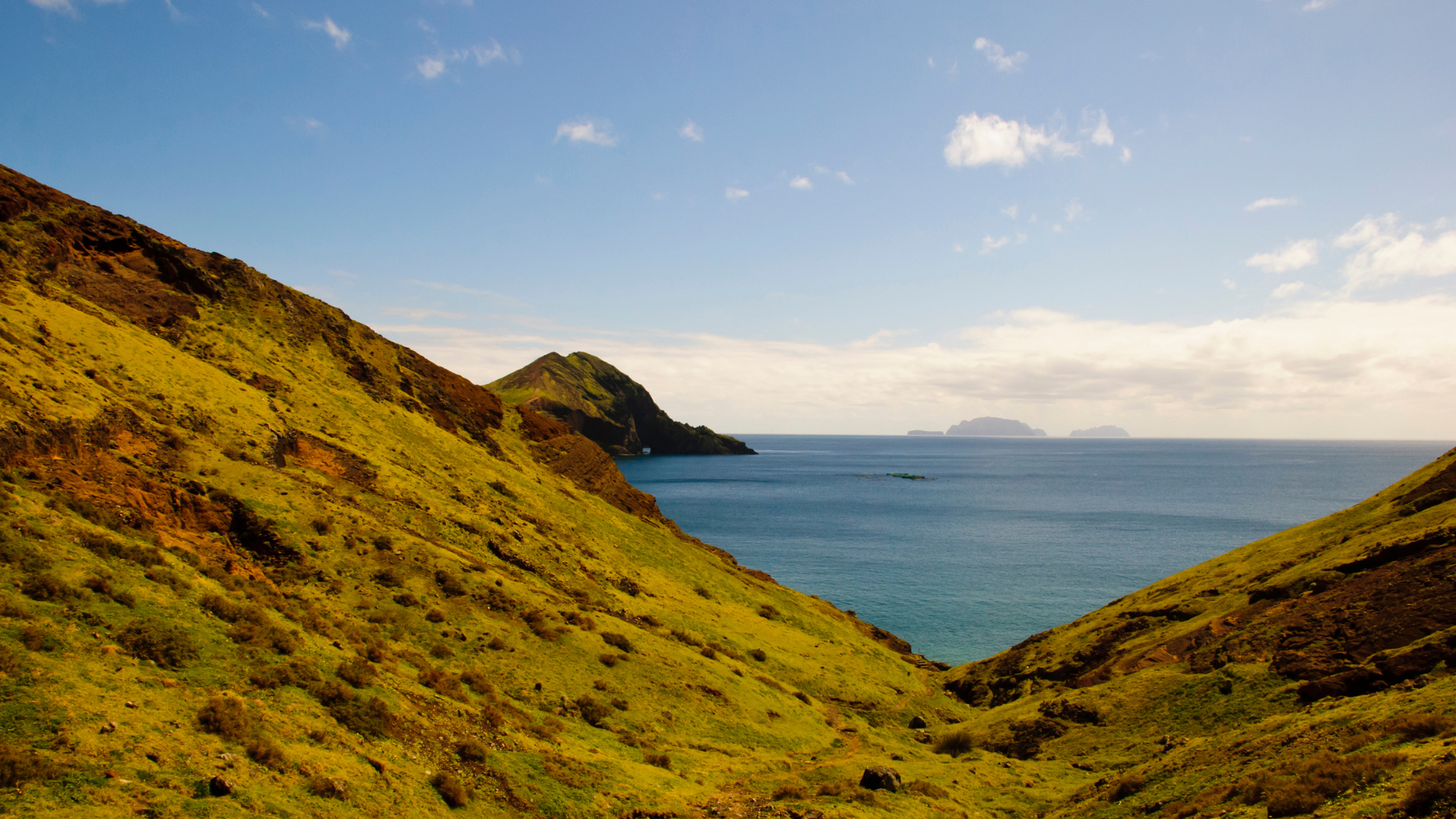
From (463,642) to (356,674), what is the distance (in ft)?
26.2

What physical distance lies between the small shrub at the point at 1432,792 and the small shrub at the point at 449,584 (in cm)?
3238

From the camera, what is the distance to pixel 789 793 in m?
23.7

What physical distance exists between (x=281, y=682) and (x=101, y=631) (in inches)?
167

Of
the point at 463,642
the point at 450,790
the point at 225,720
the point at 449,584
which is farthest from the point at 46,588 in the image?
the point at 449,584

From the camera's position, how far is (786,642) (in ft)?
156

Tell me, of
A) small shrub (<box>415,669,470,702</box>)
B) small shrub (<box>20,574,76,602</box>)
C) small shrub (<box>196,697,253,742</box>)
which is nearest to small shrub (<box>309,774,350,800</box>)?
small shrub (<box>196,697,253,742</box>)

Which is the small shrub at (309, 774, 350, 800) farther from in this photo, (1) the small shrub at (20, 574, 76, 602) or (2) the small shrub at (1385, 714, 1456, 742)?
(2) the small shrub at (1385, 714, 1456, 742)

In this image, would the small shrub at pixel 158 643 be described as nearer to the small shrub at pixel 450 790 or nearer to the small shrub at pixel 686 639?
the small shrub at pixel 450 790

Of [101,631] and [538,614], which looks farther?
[538,614]

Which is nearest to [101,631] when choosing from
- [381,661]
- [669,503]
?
[381,661]

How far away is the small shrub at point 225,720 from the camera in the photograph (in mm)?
14852

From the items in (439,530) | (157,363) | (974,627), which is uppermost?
(157,363)

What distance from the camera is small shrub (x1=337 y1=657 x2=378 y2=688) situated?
19609mm

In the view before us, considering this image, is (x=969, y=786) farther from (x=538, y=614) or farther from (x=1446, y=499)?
(x=1446, y=499)
